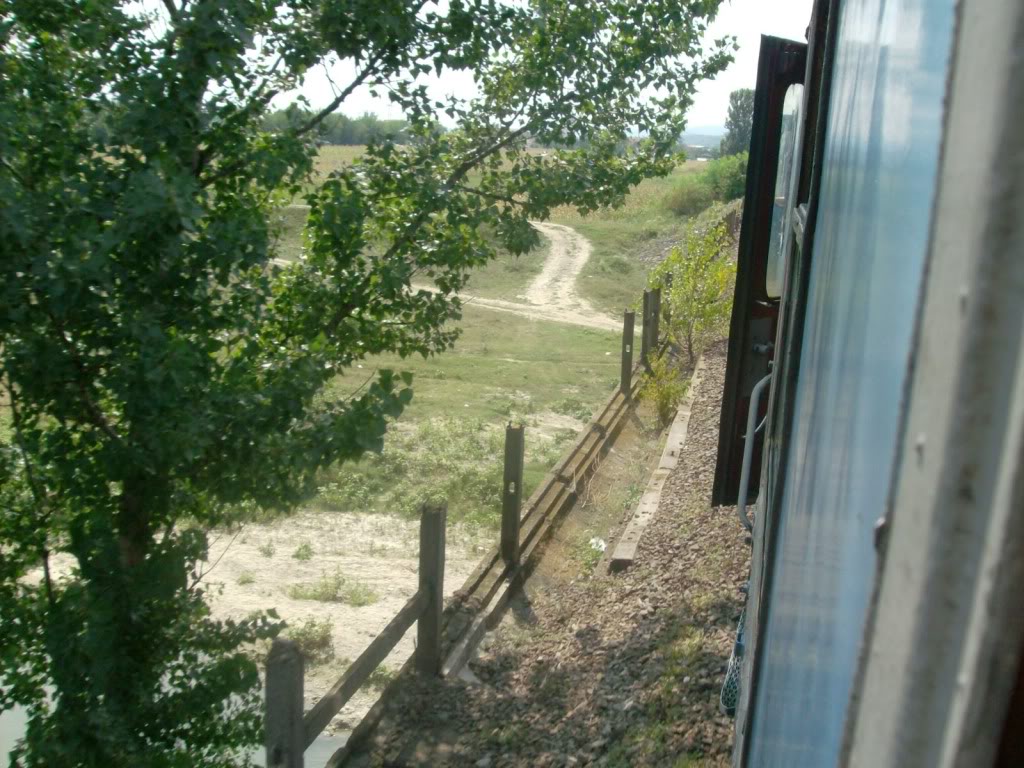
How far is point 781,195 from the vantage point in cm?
427

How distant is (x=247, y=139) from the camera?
450 cm

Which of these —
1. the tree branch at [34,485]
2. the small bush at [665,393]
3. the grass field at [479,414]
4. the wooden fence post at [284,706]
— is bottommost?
the grass field at [479,414]

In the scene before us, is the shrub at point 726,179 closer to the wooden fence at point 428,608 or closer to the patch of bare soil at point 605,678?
the wooden fence at point 428,608

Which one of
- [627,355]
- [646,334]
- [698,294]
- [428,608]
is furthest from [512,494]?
[698,294]

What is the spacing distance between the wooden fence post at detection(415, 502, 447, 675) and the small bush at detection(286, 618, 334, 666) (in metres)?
1.35

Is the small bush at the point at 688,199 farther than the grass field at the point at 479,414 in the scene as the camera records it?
Yes

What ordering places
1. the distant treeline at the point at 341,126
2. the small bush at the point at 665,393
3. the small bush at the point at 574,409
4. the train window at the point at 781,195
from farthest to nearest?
the small bush at the point at 574,409 → the small bush at the point at 665,393 → the distant treeline at the point at 341,126 → the train window at the point at 781,195

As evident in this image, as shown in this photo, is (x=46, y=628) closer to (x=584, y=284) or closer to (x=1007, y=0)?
(x=1007, y=0)

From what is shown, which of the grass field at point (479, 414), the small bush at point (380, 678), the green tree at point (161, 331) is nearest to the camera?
the green tree at point (161, 331)

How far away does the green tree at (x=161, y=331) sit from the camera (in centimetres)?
364

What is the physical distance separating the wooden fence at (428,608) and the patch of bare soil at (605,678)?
30cm

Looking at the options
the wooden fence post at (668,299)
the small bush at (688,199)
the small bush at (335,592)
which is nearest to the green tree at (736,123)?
the small bush at (688,199)

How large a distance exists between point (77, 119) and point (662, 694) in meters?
3.65

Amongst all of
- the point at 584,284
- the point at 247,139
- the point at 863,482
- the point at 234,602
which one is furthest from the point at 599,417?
the point at 584,284
